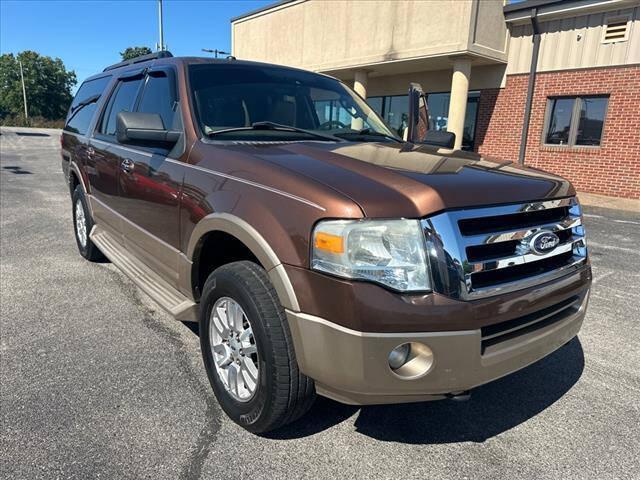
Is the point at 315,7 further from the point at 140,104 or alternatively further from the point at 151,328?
the point at 151,328

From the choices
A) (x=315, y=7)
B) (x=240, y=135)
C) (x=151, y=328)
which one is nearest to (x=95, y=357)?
(x=151, y=328)

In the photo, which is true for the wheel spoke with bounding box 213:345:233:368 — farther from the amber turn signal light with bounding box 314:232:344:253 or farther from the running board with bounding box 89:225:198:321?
the amber turn signal light with bounding box 314:232:344:253

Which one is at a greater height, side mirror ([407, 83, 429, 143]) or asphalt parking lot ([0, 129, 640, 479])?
side mirror ([407, 83, 429, 143])

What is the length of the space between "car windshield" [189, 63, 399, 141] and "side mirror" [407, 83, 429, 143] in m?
0.16

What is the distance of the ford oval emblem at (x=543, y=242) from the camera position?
2332 millimetres

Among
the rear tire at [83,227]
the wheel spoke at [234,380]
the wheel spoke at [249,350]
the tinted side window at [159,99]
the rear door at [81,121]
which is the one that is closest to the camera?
the wheel spoke at [249,350]

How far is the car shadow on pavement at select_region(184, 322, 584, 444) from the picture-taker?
263 centimetres

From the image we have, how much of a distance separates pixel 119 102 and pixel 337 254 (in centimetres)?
343

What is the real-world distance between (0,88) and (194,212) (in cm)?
10813

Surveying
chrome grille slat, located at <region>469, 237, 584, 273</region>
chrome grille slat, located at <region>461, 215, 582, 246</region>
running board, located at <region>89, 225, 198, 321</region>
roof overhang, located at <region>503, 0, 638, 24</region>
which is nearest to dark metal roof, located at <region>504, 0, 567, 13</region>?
roof overhang, located at <region>503, 0, 638, 24</region>

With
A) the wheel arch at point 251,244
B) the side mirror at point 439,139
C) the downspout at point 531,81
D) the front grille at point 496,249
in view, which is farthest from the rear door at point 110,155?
the downspout at point 531,81

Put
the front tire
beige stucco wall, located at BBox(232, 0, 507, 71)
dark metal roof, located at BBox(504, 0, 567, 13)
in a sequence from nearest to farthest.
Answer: the front tire, dark metal roof, located at BBox(504, 0, 567, 13), beige stucco wall, located at BBox(232, 0, 507, 71)

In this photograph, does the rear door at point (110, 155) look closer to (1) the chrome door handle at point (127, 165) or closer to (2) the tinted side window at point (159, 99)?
(1) the chrome door handle at point (127, 165)

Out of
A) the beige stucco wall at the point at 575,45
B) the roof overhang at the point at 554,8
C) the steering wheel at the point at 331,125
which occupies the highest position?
the roof overhang at the point at 554,8
